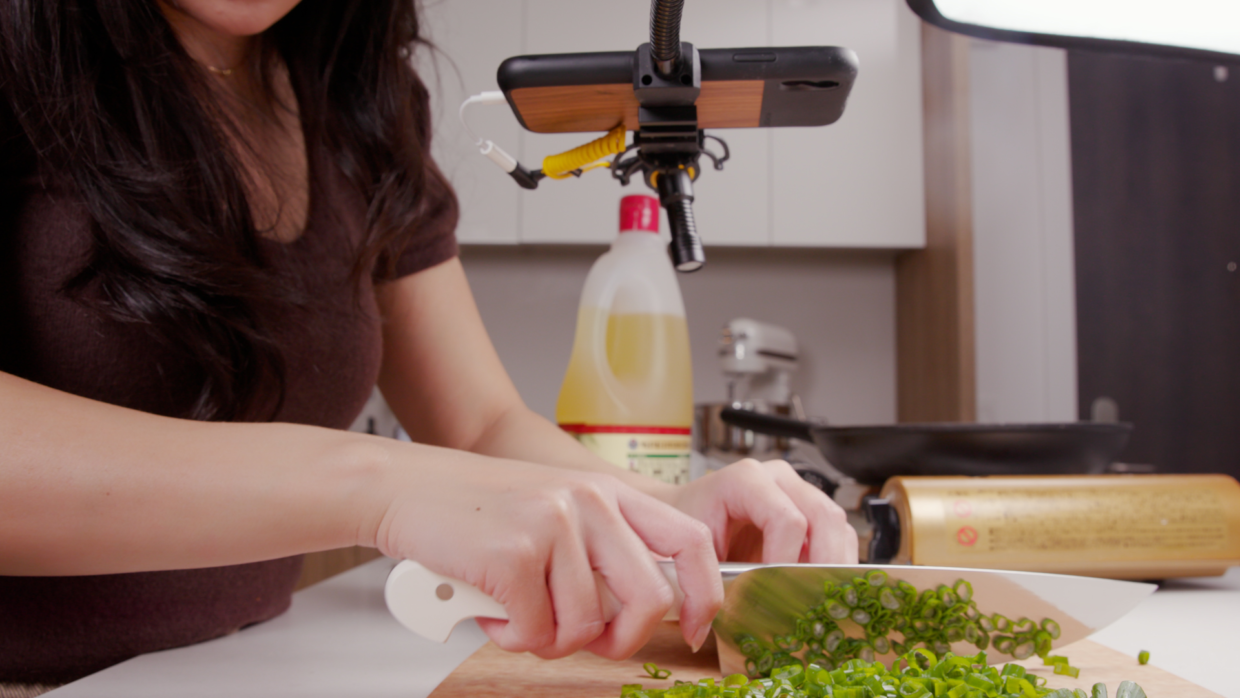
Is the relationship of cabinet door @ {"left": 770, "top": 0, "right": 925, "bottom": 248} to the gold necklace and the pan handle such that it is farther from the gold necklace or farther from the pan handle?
the gold necklace

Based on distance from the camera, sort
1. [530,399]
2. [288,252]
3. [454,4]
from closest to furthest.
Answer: [288,252]
[454,4]
[530,399]

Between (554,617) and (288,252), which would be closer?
(554,617)

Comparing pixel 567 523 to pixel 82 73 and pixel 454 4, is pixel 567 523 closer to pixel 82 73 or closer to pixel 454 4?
pixel 82 73

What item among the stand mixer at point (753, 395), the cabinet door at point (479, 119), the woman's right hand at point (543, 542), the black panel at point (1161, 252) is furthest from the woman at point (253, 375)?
the black panel at point (1161, 252)

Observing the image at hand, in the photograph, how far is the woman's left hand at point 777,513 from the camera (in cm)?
51

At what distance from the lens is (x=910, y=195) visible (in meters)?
1.94

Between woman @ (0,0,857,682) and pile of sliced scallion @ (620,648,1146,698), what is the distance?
0.04 m

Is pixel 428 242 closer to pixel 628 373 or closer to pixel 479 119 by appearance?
pixel 628 373

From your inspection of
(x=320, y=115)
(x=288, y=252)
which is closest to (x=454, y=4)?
(x=320, y=115)

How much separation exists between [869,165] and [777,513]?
1.62 m

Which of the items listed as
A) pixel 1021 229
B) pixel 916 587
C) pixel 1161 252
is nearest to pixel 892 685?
pixel 916 587

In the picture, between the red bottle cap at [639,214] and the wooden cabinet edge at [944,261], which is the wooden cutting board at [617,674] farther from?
the wooden cabinet edge at [944,261]

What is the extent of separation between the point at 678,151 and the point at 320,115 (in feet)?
1.38

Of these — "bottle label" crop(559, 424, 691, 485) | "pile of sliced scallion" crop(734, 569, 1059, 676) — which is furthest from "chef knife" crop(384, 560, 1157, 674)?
"bottle label" crop(559, 424, 691, 485)
